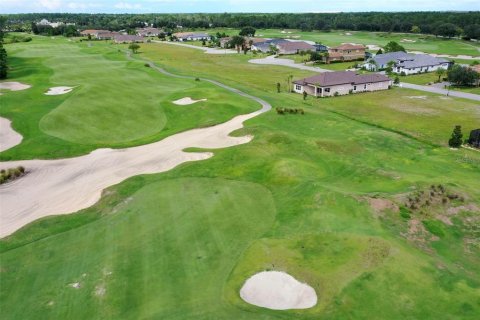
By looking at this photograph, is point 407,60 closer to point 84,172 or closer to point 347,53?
point 347,53

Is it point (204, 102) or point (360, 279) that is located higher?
point (204, 102)

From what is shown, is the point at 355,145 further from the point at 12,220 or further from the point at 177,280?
the point at 12,220

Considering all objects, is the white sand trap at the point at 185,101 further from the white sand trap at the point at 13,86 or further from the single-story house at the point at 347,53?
the single-story house at the point at 347,53

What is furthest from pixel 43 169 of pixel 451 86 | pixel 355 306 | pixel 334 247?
pixel 451 86

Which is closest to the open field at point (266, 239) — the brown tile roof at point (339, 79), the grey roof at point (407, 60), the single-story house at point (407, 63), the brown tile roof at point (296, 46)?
the brown tile roof at point (339, 79)

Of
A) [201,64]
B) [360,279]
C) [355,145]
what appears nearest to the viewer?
[360,279]

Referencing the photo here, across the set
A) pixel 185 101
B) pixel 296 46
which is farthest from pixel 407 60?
pixel 185 101
